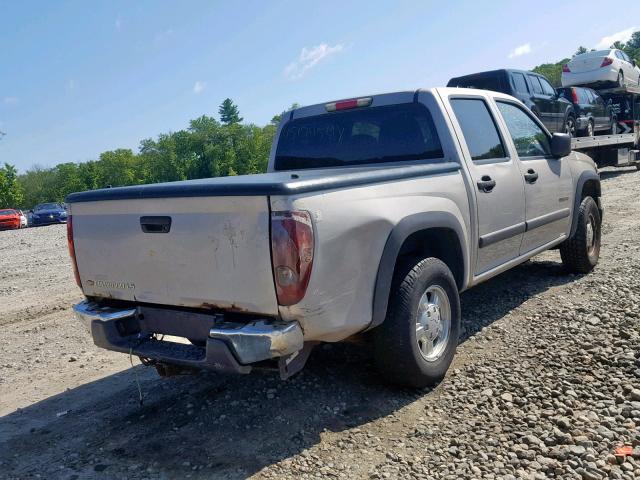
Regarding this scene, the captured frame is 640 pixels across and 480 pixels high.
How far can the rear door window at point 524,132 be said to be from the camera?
5113mm

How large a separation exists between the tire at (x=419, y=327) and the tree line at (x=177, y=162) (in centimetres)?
7719

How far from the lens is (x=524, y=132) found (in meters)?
5.31

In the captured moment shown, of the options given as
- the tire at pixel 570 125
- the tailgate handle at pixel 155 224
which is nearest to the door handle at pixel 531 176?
the tailgate handle at pixel 155 224

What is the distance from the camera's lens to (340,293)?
3016 mm

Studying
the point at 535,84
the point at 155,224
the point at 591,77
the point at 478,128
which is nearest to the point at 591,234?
the point at 478,128

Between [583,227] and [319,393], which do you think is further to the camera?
[583,227]

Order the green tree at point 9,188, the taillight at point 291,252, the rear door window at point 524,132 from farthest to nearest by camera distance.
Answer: the green tree at point 9,188, the rear door window at point 524,132, the taillight at point 291,252

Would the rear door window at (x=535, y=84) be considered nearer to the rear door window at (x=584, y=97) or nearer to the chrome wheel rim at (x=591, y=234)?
the rear door window at (x=584, y=97)

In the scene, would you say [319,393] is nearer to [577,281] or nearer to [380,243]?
[380,243]

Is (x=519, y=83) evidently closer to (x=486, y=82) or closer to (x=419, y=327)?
(x=486, y=82)

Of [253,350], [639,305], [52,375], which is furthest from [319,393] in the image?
[639,305]

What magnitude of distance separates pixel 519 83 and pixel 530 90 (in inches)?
19.9

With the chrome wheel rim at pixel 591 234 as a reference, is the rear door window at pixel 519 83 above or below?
above

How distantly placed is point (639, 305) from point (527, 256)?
100 centimetres
